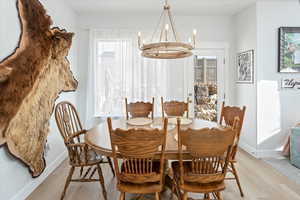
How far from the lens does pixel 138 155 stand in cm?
177

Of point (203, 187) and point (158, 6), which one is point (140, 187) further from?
point (158, 6)

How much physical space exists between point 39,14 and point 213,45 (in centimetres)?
329

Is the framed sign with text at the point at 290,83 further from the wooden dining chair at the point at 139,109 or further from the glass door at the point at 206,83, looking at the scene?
the wooden dining chair at the point at 139,109

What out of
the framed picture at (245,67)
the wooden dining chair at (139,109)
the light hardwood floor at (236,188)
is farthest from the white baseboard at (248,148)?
the wooden dining chair at (139,109)

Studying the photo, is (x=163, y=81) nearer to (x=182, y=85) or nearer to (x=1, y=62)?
(x=182, y=85)

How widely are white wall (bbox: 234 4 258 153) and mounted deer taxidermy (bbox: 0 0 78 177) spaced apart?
10.5ft

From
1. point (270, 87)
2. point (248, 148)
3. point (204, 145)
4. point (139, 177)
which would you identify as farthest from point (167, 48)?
point (248, 148)

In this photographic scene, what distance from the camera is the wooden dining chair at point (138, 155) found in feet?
5.70

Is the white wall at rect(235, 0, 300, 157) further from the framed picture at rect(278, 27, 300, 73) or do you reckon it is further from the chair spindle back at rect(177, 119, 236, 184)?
the chair spindle back at rect(177, 119, 236, 184)

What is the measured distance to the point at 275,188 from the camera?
2799mm

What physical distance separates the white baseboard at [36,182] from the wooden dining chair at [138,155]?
1340 mm

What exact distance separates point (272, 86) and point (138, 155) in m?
3.16

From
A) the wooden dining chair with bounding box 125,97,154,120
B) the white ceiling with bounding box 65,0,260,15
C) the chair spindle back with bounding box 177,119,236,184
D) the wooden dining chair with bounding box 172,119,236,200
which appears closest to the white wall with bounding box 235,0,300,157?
the white ceiling with bounding box 65,0,260,15

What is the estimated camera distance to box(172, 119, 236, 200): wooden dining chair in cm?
172
